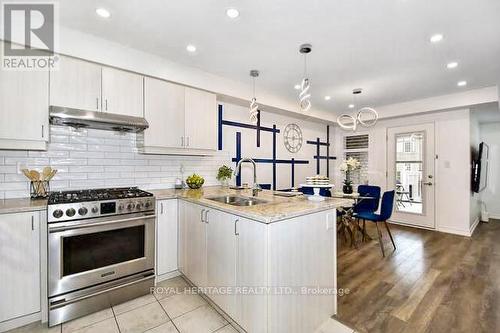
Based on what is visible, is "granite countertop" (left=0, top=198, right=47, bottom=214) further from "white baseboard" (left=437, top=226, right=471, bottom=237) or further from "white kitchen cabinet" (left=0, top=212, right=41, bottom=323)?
"white baseboard" (left=437, top=226, right=471, bottom=237)

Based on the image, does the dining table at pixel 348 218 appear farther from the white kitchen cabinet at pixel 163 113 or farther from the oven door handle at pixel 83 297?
the oven door handle at pixel 83 297

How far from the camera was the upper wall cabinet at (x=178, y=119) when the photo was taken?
9.00ft

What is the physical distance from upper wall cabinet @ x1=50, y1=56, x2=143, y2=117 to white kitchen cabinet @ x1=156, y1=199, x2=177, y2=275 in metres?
1.12

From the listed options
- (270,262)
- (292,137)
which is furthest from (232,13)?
(292,137)

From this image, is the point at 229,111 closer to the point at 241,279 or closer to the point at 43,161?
the point at 43,161

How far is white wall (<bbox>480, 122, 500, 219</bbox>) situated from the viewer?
5.55 meters

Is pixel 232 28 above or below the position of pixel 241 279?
above

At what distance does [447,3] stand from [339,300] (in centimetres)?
274

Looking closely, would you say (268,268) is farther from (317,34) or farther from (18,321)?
(317,34)

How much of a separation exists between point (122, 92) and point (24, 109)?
2.76 ft

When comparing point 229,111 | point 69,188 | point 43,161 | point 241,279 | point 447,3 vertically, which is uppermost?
point 447,3

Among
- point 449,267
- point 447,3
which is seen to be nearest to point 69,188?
point 447,3

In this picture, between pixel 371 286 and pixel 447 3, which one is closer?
pixel 447 3

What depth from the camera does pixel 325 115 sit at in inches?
208
